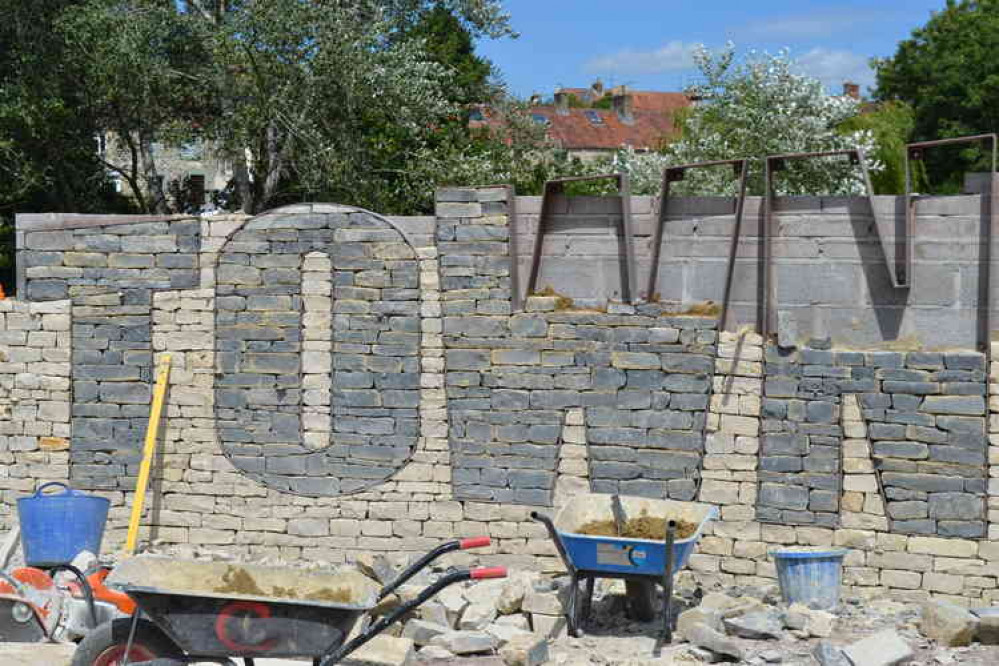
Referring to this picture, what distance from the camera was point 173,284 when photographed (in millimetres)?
10539

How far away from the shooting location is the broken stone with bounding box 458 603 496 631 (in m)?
8.59

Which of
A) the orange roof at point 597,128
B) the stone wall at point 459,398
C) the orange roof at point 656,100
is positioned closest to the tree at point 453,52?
the stone wall at point 459,398

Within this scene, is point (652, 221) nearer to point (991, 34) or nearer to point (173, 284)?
point (173, 284)

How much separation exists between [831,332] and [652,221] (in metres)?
1.53

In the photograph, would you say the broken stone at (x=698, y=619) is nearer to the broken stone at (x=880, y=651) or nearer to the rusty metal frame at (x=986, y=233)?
the broken stone at (x=880, y=651)

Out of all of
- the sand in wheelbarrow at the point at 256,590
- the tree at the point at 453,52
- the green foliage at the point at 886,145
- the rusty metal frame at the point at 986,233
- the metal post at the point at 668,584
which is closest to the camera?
A: the sand in wheelbarrow at the point at 256,590

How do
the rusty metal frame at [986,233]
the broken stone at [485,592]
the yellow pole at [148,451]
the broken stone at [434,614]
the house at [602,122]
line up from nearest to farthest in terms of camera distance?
the broken stone at [434,614]
the rusty metal frame at [986,233]
the broken stone at [485,592]
the yellow pole at [148,451]
the house at [602,122]

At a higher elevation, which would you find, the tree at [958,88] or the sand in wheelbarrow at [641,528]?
the tree at [958,88]

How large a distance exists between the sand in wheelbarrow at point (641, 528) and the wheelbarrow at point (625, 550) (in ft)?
0.08

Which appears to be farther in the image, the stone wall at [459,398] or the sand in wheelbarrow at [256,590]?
the stone wall at [459,398]

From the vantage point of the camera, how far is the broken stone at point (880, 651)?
740cm

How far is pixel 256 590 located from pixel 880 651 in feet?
11.6

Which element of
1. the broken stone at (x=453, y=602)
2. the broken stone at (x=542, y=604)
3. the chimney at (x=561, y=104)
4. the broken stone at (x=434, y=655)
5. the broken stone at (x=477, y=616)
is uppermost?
the chimney at (x=561, y=104)

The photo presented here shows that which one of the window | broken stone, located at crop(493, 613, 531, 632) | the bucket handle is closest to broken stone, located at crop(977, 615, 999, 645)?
broken stone, located at crop(493, 613, 531, 632)
